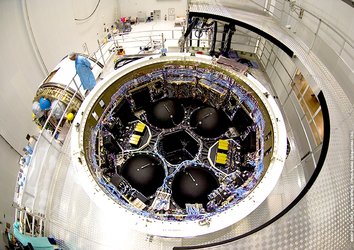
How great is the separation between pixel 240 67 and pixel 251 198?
257cm

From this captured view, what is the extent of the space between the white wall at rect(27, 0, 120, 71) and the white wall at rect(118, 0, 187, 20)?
0.55 meters

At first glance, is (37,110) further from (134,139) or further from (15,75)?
(134,139)

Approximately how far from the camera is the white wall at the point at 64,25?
616cm

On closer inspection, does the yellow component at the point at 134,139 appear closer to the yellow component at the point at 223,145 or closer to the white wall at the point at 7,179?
the yellow component at the point at 223,145

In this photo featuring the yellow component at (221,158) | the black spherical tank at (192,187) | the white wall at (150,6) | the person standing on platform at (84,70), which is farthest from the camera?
the white wall at (150,6)

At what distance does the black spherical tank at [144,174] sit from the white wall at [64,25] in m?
3.98

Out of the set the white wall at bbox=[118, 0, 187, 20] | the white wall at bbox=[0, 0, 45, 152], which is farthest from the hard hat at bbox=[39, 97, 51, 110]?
the white wall at bbox=[118, 0, 187, 20]

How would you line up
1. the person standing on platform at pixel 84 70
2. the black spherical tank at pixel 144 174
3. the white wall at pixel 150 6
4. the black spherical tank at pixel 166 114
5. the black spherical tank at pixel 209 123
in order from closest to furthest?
the black spherical tank at pixel 144 174
the person standing on platform at pixel 84 70
the black spherical tank at pixel 209 123
the black spherical tank at pixel 166 114
the white wall at pixel 150 6

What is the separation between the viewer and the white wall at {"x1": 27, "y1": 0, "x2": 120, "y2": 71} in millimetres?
6160

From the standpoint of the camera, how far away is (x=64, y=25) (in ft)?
22.8

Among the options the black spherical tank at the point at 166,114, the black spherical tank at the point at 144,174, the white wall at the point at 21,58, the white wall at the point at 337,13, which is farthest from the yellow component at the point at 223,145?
the white wall at the point at 21,58

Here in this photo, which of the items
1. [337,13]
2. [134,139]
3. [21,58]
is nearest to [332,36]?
[337,13]

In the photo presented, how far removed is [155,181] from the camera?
4512 mm

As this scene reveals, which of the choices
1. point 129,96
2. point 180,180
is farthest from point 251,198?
point 129,96
